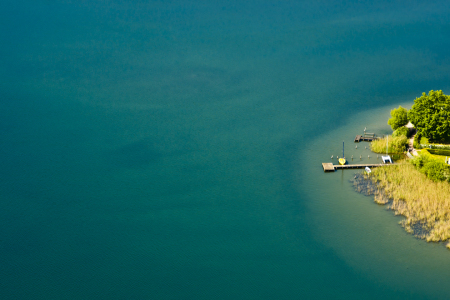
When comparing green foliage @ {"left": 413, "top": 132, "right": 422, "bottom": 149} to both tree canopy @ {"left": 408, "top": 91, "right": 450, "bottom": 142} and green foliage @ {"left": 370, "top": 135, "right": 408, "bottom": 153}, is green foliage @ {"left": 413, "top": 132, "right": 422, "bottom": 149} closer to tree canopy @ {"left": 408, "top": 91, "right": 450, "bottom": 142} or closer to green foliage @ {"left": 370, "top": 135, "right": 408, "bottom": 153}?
tree canopy @ {"left": 408, "top": 91, "right": 450, "bottom": 142}

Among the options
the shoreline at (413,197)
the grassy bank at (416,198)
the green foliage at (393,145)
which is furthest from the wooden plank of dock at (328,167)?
the green foliage at (393,145)

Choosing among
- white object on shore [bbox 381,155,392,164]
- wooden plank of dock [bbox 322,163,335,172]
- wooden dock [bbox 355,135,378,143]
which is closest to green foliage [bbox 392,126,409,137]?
A: wooden dock [bbox 355,135,378,143]

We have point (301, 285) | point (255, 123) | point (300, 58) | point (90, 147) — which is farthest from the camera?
point (300, 58)

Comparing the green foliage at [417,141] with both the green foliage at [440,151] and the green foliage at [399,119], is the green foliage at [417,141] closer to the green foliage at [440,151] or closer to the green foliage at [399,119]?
the green foliage at [440,151]

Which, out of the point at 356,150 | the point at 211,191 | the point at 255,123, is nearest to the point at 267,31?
the point at 255,123

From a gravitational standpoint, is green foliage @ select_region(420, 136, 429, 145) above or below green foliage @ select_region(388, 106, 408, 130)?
below

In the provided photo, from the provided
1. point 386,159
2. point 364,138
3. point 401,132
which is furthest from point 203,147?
point 401,132

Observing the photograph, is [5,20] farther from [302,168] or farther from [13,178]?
[302,168]
